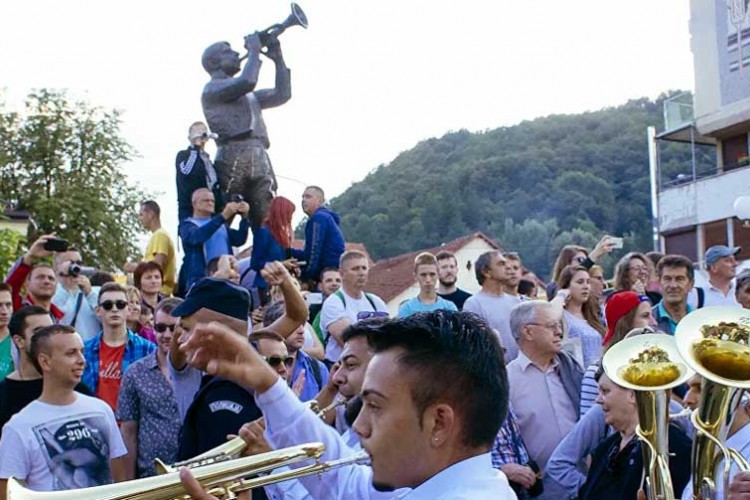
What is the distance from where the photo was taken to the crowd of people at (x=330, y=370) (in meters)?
2.62

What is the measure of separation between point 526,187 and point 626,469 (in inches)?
2162

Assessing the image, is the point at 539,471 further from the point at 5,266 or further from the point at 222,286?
the point at 5,266

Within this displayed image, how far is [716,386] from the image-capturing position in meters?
4.01

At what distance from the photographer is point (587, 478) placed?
200 inches

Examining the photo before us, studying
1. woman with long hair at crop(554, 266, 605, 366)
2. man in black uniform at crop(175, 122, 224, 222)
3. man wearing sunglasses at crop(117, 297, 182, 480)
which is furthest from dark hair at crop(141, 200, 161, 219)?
man wearing sunglasses at crop(117, 297, 182, 480)

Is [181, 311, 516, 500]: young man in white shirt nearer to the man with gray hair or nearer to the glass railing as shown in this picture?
the man with gray hair

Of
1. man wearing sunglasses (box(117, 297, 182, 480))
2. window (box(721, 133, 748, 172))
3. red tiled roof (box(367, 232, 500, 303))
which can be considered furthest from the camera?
window (box(721, 133, 748, 172))

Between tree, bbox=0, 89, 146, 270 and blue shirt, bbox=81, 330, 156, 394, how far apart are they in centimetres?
3144

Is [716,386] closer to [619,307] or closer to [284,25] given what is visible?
[619,307]

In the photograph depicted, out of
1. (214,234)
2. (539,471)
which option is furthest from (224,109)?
(539,471)

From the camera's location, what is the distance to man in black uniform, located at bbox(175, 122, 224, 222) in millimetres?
11253

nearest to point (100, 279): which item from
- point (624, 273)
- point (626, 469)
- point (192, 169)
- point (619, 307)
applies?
point (192, 169)

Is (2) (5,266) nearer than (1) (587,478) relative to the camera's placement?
No

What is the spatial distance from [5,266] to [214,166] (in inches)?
281
